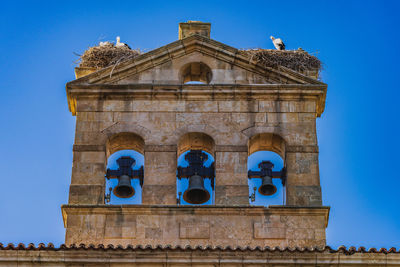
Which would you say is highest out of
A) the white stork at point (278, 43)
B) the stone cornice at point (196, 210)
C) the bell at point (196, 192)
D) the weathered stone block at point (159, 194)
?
the white stork at point (278, 43)

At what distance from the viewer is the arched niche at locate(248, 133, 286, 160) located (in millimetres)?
26281

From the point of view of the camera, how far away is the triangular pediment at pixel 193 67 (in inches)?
1067

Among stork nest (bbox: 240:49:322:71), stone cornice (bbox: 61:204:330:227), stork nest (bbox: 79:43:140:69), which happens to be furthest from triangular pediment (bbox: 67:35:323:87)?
stone cornice (bbox: 61:204:330:227)

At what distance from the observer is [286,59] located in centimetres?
2772

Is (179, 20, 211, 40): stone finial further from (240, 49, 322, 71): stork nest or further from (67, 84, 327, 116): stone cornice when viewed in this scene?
(67, 84, 327, 116): stone cornice

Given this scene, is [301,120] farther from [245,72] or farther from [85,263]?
[85,263]

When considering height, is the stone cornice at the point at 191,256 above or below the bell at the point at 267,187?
below

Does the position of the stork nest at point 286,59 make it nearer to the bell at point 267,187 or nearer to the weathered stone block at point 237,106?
the weathered stone block at point 237,106

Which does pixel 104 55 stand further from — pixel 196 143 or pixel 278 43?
pixel 278 43

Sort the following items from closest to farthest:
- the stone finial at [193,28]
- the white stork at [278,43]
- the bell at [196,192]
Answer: the bell at [196,192] → the stone finial at [193,28] → the white stork at [278,43]

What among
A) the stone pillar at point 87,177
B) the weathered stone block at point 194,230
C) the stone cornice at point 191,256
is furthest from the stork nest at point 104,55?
the stone cornice at point 191,256

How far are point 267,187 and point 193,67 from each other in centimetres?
323

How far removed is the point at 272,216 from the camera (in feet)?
81.7

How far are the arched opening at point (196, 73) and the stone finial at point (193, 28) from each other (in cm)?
92
